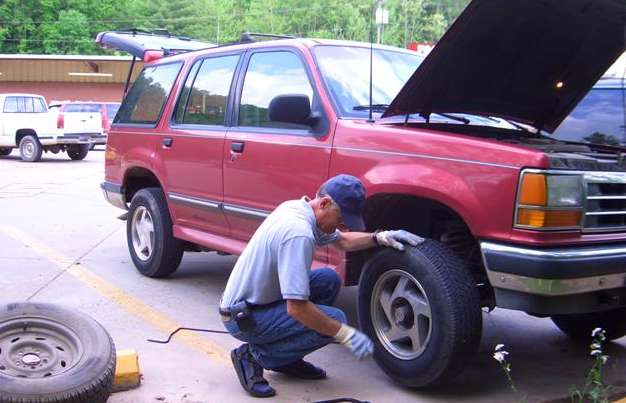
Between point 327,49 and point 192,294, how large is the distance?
2410mm

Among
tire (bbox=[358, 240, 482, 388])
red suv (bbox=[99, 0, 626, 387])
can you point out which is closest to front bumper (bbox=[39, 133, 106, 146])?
red suv (bbox=[99, 0, 626, 387])

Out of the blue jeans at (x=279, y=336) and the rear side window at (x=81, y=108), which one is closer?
the blue jeans at (x=279, y=336)

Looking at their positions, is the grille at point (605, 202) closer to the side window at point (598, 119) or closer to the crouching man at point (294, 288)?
the crouching man at point (294, 288)

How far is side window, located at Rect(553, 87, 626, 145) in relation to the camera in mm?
6129

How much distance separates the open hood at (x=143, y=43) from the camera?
24.2ft

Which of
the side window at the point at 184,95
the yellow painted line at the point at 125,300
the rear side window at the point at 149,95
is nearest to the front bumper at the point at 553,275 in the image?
the yellow painted line at the point at 125,300

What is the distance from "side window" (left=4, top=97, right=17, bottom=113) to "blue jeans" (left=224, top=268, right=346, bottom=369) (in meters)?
18.2

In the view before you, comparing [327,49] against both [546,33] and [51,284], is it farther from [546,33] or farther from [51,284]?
[51,284]

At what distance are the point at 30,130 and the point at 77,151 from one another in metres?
1.51

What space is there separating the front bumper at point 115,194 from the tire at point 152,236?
0.26 meters

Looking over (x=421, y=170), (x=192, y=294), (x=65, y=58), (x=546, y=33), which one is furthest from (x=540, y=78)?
(x=65, y=58)

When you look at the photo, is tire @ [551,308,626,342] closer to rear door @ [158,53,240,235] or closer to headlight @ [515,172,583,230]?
headlight @ [515,172,583,230]

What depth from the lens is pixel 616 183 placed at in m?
3.71

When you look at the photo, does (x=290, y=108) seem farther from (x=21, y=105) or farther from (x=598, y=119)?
(x=21, y=105)
